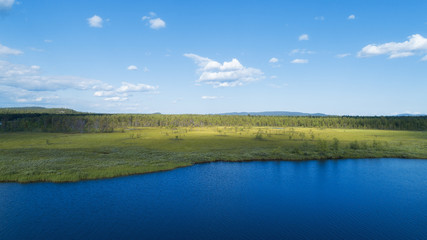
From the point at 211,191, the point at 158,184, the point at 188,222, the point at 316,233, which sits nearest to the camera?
the point at 316,233

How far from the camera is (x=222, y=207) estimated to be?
1185 inches

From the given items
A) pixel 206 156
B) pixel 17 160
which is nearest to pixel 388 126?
pixel 206 156

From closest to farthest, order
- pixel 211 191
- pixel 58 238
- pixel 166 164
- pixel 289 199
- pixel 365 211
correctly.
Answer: pixel 58 238, pixel 365 211, pixel 289 199, pixel 211 191, pixel 166 164

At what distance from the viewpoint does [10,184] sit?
37.2 metres

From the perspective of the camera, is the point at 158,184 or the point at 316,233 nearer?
the point at 316,233

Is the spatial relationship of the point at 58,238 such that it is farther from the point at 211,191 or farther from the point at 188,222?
the point at 211,191

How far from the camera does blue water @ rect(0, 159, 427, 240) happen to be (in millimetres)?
→ 24062

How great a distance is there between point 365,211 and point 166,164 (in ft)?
115

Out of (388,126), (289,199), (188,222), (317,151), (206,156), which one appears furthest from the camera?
(388,126)

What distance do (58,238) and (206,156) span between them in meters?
38.8

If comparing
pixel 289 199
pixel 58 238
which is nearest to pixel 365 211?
pixel 289 199

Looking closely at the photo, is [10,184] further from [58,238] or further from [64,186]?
[58,238]

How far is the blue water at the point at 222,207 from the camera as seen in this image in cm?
2406

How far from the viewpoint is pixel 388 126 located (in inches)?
6880
